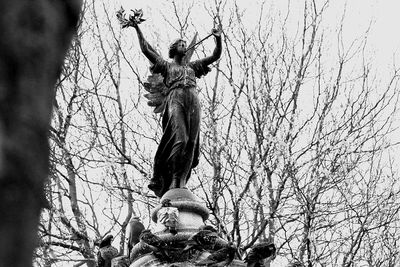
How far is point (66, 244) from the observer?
539 inches

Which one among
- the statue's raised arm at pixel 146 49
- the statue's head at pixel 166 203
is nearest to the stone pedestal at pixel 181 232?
the statue's head at pixel 166 203

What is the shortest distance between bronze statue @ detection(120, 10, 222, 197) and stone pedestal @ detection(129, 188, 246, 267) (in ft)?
0.86

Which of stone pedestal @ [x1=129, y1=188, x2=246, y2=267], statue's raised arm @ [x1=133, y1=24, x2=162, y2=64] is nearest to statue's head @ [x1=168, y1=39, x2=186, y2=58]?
statue's raised arm @ [x1=133, y1=24, x2=162, y2=64]

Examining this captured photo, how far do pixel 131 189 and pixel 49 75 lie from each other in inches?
508

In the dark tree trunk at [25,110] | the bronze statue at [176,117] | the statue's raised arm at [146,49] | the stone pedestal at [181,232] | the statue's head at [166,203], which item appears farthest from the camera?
the statue's raised arm at [146,49]

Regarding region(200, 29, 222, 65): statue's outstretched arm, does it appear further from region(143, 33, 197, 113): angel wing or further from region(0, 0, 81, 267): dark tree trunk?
region(0, 0, 81, 267): dark tree trunk

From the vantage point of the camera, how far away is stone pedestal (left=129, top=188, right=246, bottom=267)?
579 centimetres

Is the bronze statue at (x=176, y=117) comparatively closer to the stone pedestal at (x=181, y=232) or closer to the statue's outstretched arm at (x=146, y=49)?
the statue's outstretched arm at (x=146, y=49)

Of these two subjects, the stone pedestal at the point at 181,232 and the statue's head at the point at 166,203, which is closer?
the stone pedestal at the point at 181,232

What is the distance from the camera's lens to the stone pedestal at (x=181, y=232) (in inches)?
228

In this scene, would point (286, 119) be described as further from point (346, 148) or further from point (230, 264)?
point (230, 264)

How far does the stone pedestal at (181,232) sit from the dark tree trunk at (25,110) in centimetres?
489

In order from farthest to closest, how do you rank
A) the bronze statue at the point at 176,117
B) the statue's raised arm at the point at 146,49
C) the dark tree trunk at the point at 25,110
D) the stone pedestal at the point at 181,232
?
the statue's raised arm at the point at 146,49 → the bronze statue at the point at 176,117 → the stone pedestal at the point at 181,232 → the dark tree trunk at the point at 25,110

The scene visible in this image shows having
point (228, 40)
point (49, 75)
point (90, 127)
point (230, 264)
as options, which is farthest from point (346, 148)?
point (49, 75)
